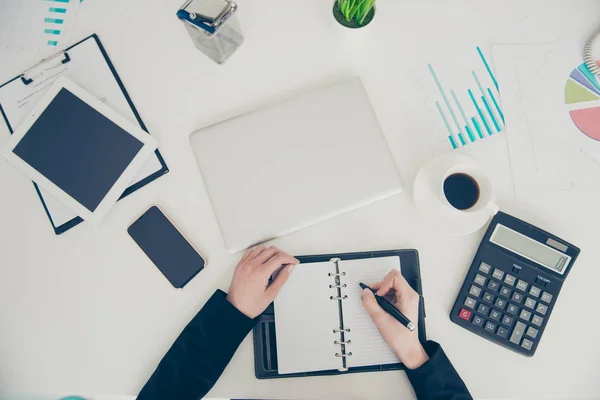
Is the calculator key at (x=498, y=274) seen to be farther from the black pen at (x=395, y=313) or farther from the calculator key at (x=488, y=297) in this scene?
the black pen at (x=395, y=313)

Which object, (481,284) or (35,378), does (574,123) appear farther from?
(35,378)

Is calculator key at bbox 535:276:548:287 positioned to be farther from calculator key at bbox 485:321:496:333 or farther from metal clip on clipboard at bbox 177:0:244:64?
metal clip on clipboard at bbox 177:0:244:64

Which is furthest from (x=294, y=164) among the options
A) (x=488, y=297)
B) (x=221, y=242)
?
(x=488, y=297)

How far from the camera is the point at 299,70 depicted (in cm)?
79

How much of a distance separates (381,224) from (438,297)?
158 mm

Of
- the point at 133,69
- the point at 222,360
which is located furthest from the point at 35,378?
the point at 133,69

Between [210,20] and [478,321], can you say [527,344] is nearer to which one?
[478,321]

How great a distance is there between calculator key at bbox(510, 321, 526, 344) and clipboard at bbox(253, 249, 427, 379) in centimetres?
14

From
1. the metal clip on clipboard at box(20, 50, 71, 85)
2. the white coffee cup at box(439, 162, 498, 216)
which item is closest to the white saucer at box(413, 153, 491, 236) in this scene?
the white coffee cup at box(439, 162, 498, 216)

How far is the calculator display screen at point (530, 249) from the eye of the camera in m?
0.69

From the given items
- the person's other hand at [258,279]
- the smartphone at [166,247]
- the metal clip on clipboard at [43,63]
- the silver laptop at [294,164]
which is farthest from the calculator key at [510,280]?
the metal clip on clipboard at [43,63]

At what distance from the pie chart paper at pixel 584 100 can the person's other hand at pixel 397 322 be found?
17.0 inches

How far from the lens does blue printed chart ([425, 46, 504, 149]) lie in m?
0.75

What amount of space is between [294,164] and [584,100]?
54 centimetres
